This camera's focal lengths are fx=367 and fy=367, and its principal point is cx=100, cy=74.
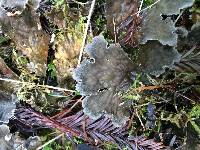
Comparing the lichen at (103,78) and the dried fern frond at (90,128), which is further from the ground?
the lichen at (103,78)

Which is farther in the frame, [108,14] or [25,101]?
[25,101]

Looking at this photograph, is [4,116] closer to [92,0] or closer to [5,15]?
[5,15]

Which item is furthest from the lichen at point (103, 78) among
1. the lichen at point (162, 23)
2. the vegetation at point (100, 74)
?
the lichen at point (162, 23)

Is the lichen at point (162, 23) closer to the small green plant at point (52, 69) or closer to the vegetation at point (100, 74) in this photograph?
the vegetation at point (100, 74)

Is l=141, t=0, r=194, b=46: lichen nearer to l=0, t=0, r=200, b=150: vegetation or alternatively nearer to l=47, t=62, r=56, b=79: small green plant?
l=0, t=0, r=200, b=150: vegetation

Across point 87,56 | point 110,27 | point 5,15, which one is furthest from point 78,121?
point 5,15

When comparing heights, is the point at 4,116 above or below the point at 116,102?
below

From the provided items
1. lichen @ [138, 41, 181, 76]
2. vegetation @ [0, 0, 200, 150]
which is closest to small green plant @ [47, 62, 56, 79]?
vegetation @ [0, 0, 200, 150]

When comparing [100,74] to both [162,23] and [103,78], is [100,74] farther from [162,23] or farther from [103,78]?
[162,23]

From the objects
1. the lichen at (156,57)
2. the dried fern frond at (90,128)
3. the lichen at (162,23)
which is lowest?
the dried fern frond at (90,128)

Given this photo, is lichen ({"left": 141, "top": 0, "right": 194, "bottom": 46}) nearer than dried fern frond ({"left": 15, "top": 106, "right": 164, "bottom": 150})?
Yes

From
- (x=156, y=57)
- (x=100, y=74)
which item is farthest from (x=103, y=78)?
(x=156, y=57)
